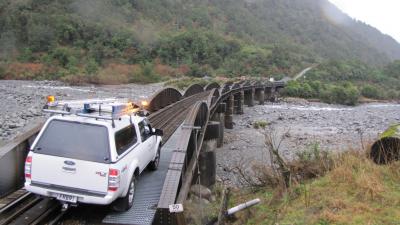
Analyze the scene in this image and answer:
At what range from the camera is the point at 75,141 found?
22.4 feet

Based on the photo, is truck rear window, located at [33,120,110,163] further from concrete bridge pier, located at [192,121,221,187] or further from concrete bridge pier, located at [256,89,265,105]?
concrete bridge pier, located at [256,89,265,105]

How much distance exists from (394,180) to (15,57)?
6729cm

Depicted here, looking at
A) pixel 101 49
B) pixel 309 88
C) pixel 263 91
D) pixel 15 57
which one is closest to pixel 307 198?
pixel 263 91

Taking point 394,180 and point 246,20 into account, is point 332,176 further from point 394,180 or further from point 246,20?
point 246,20

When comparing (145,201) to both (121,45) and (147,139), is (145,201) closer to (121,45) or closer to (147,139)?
(147,139)

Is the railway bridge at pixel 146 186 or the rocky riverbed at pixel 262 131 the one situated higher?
the railway bridge at pixel 146 186

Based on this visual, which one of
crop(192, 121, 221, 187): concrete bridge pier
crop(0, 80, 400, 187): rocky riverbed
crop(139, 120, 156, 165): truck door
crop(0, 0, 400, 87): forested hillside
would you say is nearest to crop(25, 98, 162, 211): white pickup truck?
crop(139, 120, 156, 165): truck door

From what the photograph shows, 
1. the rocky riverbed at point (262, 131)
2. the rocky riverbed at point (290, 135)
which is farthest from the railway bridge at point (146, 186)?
the rocky riverbed at point (262, 131)

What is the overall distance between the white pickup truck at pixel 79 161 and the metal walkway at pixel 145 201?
13.3 inches

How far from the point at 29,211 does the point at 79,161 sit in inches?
60.6

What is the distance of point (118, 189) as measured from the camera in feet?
22.4

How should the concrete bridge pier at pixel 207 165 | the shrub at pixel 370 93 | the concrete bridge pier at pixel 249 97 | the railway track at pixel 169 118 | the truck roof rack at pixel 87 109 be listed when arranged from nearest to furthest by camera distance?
the truck roof rack at pixel 87 109 → the concrete bridge pier at pixel 207 165 → the railway track at pixel 169 118 → the concrete bridge pier at pixel 249 97 → the shrub at pixel 370 93

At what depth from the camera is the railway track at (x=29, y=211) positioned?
22.8ft

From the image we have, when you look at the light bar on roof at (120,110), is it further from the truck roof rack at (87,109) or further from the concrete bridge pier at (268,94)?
the concrete bridge pier at (268,94)
